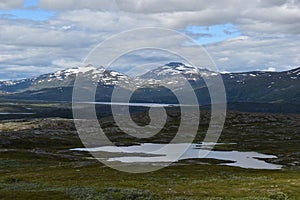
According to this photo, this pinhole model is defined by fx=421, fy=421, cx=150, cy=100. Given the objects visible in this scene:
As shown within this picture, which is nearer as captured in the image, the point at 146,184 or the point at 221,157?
the point at 146,184

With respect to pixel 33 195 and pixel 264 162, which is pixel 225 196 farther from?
pixel 264 162

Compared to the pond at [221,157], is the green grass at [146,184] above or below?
above

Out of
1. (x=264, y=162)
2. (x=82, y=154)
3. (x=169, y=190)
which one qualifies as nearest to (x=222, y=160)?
(x=264, y=162)

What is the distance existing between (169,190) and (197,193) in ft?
13.2

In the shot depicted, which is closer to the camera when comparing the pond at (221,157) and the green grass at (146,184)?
the green grass at (146,184)

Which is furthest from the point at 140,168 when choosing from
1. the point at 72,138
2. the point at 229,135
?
the point at 229,135

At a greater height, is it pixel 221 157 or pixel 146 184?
pixel 146 184

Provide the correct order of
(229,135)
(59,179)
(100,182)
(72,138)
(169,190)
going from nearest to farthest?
(169,190), (100,182), (59,179), (72,138), (229,135)

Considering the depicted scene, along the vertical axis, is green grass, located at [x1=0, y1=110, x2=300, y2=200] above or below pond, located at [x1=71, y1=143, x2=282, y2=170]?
above

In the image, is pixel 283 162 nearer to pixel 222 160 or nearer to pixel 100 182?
pixel 222 160

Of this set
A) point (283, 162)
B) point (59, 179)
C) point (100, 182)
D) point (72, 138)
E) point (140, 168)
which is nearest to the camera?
point (100, 182)

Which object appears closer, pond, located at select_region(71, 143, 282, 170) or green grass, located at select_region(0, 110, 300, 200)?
Result: green grass, located at select_region(0, 110, 300, 200)

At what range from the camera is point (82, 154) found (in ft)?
399

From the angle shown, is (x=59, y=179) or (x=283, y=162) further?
(x=283, y=162)
